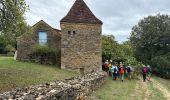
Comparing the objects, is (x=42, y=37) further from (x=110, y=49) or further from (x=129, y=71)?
(x=129, y=71)

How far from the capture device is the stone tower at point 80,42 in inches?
1344

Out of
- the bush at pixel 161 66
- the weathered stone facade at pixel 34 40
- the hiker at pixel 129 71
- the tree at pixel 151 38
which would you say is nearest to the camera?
the hiker at pixel 129 71

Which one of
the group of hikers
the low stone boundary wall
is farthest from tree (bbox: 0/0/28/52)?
the group of hikers

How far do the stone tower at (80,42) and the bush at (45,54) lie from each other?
2.28m

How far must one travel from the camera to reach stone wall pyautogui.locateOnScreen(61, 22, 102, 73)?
3412cm

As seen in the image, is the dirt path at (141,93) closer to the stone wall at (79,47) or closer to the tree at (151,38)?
the stone wall at (79,47)

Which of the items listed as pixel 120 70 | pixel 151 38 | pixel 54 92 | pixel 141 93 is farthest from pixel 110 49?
pixel 54 92

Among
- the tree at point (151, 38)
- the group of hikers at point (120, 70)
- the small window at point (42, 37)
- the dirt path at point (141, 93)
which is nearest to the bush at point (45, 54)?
the small window at point (42, 37)

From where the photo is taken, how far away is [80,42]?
113 feet

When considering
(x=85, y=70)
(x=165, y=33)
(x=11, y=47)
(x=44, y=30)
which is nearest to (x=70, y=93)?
(x=85, y=70)

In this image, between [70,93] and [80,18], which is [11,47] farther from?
[70,93]

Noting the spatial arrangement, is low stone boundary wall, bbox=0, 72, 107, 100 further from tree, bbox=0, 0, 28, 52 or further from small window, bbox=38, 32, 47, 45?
small window, bbox=38, 32, 47, 45

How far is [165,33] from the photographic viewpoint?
56031mm

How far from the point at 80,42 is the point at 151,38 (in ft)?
81.3
